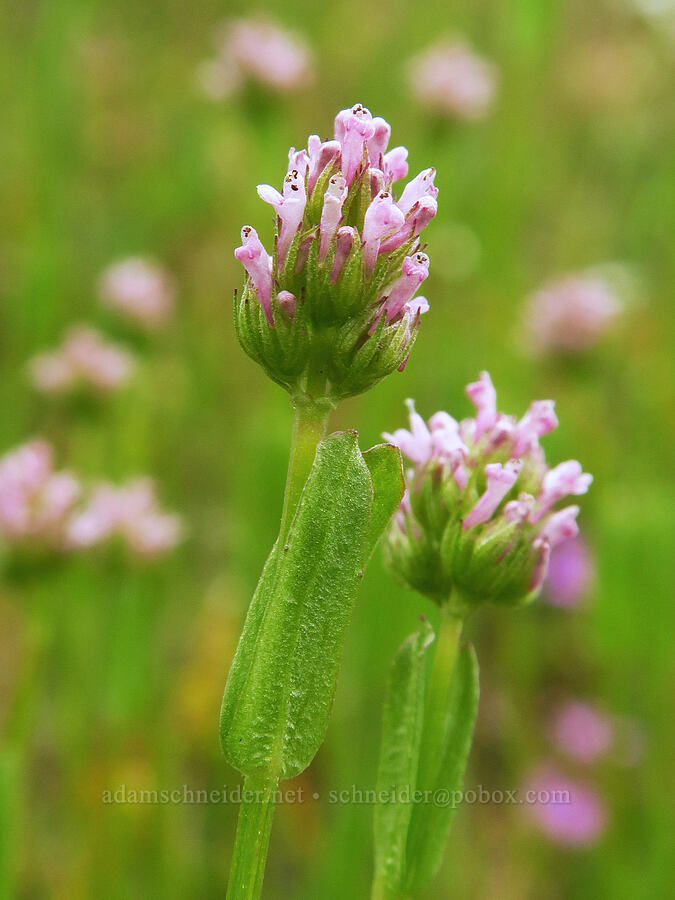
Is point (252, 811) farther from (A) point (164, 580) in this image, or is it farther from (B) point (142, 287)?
(B) point (142, 287)

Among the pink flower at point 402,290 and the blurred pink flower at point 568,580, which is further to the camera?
the blurred pink flower at point 568,580

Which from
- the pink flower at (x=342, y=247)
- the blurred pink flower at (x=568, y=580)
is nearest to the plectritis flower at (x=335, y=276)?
the pink flower at (x=342, y=247)

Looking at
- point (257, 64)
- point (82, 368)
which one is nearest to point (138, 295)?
point (82, 368)

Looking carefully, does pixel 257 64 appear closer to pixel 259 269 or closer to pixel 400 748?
pixel 259 269

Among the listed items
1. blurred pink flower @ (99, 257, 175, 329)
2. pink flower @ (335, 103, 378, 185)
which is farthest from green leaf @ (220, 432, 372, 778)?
blurred pink flower @ (99, 257, 175, 329)

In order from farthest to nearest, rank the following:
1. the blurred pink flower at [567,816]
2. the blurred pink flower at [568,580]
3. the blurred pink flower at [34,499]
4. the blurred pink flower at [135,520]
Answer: the blurred pink flower at [568,580] → the blurred pink flower at [567,816] → the blurred pink flower at [135,520] → the blurred pink flower at [34,499]

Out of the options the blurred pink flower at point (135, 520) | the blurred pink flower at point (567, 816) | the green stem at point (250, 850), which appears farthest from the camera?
the blurred pink flower at point (567, 816)

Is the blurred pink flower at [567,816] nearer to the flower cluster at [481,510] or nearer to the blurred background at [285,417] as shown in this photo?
the blurred background at [285,417]
